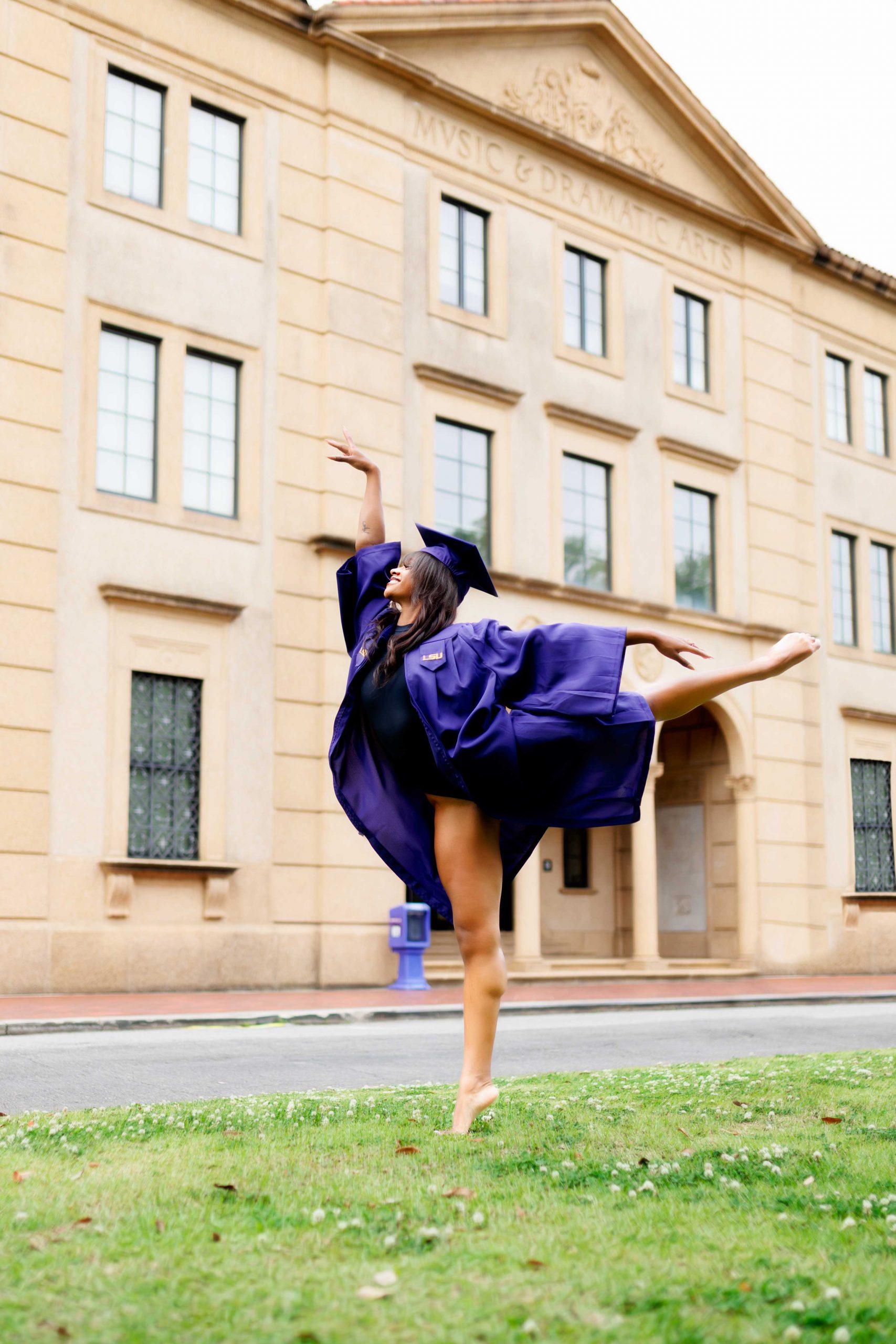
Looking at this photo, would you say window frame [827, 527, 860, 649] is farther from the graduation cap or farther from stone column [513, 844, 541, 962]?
the graduation cap

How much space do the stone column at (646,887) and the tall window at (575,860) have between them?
6.31ft

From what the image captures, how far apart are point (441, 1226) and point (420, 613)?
7.67 feet

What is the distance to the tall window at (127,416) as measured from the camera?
1642 centimetres

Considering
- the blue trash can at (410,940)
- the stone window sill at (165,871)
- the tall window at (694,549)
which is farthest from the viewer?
the tall window at (694,549)

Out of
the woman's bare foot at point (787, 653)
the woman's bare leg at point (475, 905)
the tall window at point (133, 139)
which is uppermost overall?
the tall window at point (133, 139)

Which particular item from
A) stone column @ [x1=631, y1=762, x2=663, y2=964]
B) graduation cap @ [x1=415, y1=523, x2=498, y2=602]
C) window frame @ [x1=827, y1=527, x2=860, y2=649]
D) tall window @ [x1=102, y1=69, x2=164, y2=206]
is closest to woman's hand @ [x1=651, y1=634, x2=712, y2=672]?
graduation cap @ [x1=415, y1=523, x2=498, y2=602]

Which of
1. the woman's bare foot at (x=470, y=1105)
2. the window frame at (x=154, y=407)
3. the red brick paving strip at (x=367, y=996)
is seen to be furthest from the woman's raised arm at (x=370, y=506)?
the window frame at (x=154, y=407)

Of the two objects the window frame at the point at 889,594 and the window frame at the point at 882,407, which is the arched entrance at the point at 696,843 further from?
the window frame at the point at 882,407

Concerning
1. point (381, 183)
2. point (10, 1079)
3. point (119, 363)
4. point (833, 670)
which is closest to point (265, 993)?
point (119, 363)

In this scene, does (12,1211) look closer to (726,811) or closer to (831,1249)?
(831,1249)

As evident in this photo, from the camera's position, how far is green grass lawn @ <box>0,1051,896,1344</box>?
2586 mm

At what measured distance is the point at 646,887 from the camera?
70.3ft

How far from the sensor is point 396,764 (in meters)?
5.07

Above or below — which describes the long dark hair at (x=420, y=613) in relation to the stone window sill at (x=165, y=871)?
above
